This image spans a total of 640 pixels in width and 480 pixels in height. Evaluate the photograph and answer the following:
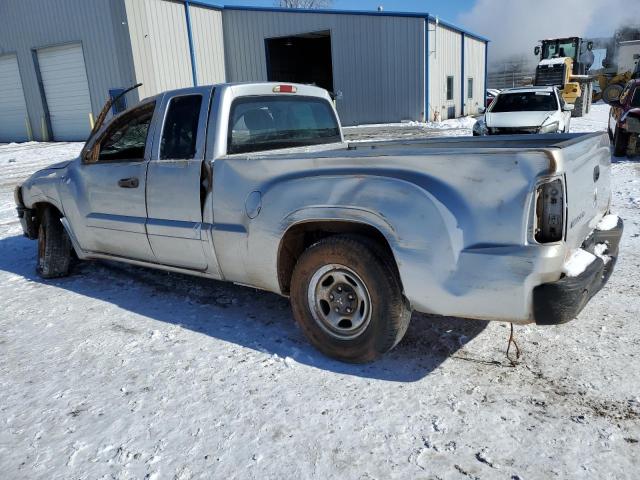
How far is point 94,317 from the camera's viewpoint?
4.38 meters

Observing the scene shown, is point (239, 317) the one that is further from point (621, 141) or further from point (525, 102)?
point (525, 102)

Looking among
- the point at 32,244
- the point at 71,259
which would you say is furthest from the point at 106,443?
the point at 32,244

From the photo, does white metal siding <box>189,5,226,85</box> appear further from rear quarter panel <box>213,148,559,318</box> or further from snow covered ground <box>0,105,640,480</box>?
rear quarter panel <box>213,148,559,318</box>

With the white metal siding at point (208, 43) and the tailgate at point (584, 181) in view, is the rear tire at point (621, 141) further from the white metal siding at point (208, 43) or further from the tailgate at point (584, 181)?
the white metal siding at point (208, 43)

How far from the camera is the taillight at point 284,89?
4.41 m

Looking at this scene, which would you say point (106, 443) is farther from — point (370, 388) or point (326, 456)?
point (370, 388)

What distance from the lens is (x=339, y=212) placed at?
10.2 ft

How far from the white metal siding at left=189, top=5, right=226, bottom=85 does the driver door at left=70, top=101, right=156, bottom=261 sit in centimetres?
2002

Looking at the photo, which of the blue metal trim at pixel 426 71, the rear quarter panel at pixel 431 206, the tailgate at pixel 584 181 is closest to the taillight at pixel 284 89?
the rear quarter panel at pixel 431 206

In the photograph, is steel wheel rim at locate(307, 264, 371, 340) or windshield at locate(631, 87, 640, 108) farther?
windshield at locate(631, 87, 640, 108)

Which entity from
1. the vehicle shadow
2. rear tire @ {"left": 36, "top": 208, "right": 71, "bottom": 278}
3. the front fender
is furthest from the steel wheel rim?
rear tire @ {"left": 36, "top": 208, "right": 71, "bottom": 278}

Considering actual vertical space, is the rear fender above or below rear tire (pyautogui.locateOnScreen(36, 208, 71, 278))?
Answer: above

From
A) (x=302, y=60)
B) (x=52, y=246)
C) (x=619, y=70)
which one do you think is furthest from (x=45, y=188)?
(x=619, y=70)

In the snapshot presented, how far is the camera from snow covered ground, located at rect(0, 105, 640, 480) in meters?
2.45
